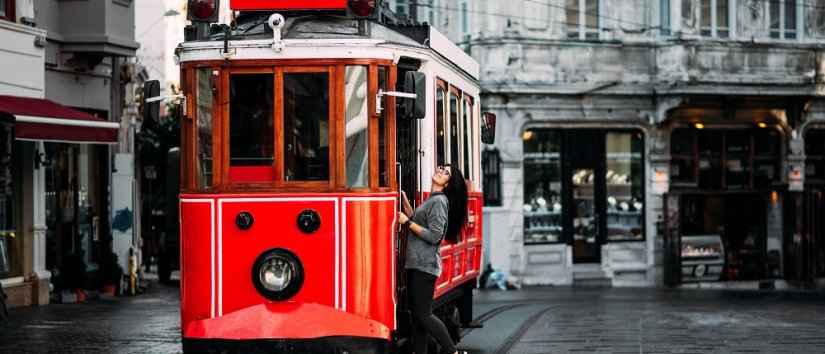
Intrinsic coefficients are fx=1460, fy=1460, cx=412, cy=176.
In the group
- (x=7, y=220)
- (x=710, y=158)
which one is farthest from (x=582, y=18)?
(x=7, y=220)

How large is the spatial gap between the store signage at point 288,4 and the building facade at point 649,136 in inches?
736

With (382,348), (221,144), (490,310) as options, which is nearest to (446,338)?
(382,348)

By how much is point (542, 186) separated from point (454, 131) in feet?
57.9

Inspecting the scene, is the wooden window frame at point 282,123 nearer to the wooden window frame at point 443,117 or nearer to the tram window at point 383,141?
the tram window at point 383,141

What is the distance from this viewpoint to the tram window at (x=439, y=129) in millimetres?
13248

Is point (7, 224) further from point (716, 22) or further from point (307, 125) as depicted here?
point (716, 22)

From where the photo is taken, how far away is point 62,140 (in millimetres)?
20562

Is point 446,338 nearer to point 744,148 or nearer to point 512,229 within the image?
point 512,229

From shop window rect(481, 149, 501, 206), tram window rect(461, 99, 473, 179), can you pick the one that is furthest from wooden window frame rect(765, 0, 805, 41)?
tram window rect(461, 99, 473, 179)

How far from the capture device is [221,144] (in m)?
Answer: 11.7

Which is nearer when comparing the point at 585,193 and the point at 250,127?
the point at 250,127

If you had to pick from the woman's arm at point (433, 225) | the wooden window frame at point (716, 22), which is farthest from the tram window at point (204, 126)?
the wooden window frame at point (716, 22)

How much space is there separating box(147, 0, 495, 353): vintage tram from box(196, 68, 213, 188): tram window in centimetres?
1

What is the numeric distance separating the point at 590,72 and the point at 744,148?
4040mm
